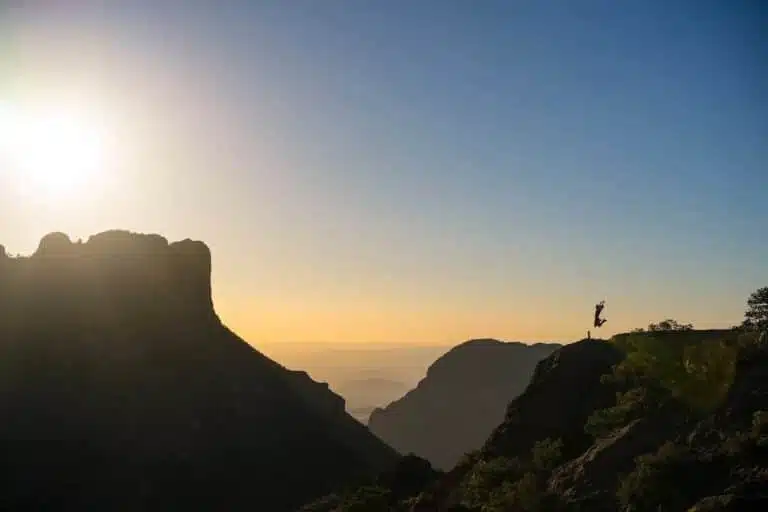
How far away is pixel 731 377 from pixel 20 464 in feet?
242

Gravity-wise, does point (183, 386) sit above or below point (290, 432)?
above

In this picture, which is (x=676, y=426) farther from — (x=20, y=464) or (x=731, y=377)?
(x=20, y=464)

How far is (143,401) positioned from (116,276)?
22581 millimetres

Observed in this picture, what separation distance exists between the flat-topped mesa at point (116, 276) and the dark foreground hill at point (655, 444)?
78.1 m

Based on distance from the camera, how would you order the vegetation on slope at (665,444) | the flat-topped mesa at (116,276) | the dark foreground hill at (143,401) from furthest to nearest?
1. the flat-topped mesa at (116,276)
2. the dark foreground hill at (143,401)
3. the vegetation on slope at (665,444)

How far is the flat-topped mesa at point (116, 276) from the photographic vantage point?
95.8 m

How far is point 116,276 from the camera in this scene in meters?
101

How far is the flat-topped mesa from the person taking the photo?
3770 inches

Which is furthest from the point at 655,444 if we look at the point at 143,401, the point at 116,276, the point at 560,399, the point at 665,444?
the point at 116,276

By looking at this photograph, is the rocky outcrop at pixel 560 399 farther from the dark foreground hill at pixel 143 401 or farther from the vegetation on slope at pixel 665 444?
the dark foreground hill at pixel 143 401

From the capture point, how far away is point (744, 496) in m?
16.3

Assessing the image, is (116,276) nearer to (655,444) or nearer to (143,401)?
(143,401)

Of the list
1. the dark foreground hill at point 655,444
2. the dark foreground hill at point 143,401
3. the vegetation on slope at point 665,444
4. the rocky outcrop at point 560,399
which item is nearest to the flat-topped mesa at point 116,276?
the dark foreground hill at point 143,401

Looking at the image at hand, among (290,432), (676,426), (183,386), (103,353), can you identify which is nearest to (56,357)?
(103,353)
